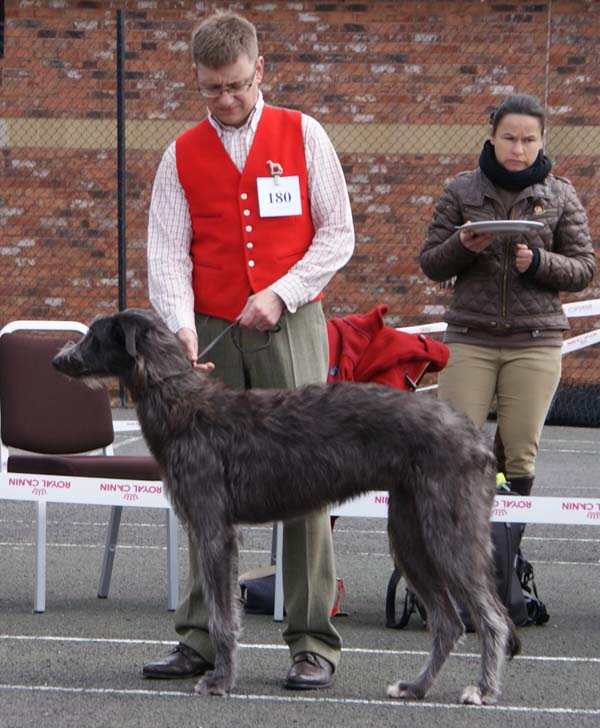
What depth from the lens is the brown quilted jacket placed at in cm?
594

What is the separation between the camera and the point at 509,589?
19.0ft

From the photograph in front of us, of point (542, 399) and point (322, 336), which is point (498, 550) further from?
point (322, 336)

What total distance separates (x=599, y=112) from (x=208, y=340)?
32.6ft

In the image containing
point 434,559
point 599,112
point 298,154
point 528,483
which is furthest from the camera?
point 599,112

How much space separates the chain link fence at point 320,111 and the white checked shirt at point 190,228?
8934 millimetres

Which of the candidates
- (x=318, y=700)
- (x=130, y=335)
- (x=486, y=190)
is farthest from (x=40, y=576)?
(x=486, y=190)

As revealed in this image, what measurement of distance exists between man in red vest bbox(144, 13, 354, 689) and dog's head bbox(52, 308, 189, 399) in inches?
A: 7.4

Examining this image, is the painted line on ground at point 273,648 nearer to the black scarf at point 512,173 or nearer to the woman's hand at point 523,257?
the woman's hand at point 523,257

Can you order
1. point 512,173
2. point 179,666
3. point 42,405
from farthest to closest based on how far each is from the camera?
point 42,405 < point 512,173 < point 179,666

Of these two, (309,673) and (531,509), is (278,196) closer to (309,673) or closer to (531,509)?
(309,673)

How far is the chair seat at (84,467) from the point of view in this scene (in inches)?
242

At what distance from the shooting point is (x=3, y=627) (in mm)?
5820

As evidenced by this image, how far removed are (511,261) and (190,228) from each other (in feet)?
5.49

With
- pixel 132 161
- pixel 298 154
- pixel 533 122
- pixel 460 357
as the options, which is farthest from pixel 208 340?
pixel 132 161
